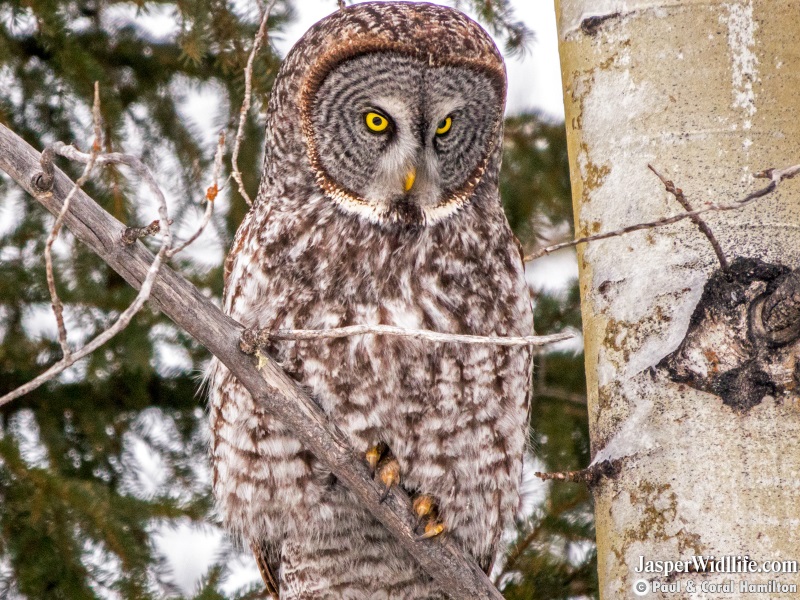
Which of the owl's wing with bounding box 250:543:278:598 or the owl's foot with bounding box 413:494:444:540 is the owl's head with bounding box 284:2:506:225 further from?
the owl's wing with bounding box 250:543:278:598

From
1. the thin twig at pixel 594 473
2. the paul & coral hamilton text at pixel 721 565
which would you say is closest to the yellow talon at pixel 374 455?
the thin twig at pixel 594 473

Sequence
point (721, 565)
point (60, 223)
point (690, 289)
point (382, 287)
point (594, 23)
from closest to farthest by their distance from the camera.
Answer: point (60, 223), point (721, 565), point (690, 289), point (594, 23), point (382, 287)

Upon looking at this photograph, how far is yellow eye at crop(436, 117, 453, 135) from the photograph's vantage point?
2.56 metres

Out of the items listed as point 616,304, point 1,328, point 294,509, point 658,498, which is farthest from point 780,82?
point 1,328

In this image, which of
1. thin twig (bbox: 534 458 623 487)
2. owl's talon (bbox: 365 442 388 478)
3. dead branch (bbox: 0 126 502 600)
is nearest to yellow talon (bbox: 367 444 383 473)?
owl's talon (bbox: 365 442 388 478)

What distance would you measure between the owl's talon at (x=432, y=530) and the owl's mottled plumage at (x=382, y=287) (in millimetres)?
93

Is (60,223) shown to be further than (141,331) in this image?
No

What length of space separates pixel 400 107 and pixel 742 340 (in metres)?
1.10

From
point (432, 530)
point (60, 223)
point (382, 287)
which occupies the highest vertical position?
point (382, 287)

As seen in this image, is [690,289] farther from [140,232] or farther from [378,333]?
[140,232]

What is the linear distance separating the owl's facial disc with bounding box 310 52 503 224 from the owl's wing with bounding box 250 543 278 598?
104 centimetres

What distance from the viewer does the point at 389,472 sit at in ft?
7.76

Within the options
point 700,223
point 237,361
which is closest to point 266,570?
point 237,361

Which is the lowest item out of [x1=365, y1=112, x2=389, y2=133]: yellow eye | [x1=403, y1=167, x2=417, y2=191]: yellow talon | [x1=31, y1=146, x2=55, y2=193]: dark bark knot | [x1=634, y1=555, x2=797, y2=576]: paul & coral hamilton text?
[x1=634, y1=555, x2=797, y2=576]: paul & coral hamilton text
